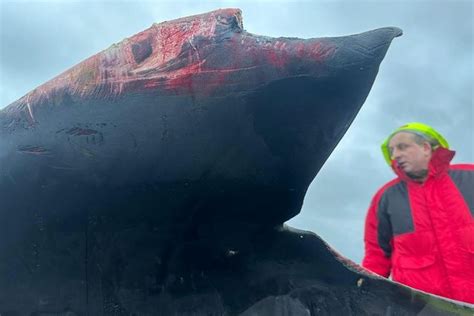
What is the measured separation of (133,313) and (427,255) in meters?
1.00

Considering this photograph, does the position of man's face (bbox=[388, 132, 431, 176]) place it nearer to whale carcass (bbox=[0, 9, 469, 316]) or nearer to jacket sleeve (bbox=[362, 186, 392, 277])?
jacket sleeve (bbox=[362, 186, 392, 277])

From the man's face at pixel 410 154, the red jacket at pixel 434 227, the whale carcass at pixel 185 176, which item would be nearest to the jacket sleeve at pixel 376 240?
the red jacket at pixel 434 227

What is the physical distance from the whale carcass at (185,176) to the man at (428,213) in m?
0.39

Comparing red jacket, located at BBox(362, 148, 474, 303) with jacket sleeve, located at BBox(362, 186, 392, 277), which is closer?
red jacket, located at BBox(362, 148, 474, 303)

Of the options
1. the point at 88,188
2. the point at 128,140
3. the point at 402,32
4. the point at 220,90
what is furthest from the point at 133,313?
the point at 402,32

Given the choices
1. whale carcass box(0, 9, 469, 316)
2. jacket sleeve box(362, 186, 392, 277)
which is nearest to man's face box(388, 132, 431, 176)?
jacket sleeve box(362, 186, 392, 277)

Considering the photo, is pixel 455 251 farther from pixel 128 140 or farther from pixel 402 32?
pixel 128 140

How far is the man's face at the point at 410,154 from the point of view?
2.20m

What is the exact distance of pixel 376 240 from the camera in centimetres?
236

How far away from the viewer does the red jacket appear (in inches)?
84.0

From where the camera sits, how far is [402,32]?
1.43 meters

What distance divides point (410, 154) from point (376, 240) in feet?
1.15

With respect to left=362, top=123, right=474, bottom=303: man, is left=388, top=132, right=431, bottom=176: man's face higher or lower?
higher

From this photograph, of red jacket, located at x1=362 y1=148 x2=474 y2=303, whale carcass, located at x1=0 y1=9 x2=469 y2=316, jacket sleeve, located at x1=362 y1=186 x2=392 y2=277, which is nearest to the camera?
whale carcass, located at x1=0 y1=9 x2=469 y2=316
